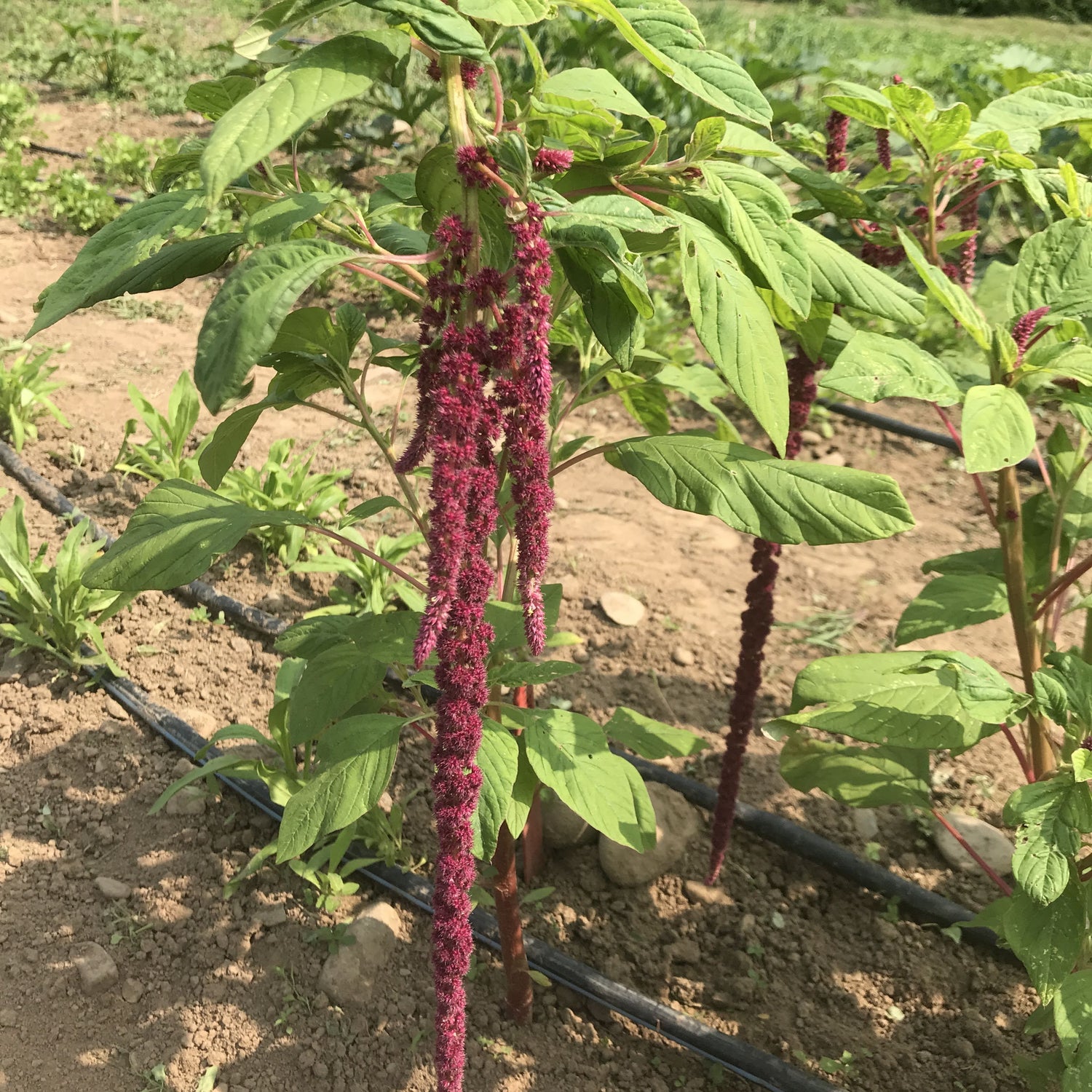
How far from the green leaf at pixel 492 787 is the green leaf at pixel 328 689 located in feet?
0.79

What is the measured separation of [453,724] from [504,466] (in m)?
0.39

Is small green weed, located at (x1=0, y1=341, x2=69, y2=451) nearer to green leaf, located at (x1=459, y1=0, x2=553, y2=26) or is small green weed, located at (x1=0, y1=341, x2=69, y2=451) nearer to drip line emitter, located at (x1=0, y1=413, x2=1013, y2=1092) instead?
drip line emitter, located at (x1=0, y1=413, x2=1013, y2=1092)

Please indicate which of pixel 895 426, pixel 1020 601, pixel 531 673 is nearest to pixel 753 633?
pixel 1020 601

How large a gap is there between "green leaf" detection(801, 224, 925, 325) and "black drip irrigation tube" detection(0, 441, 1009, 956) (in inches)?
49.9

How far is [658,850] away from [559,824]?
0.78 ft

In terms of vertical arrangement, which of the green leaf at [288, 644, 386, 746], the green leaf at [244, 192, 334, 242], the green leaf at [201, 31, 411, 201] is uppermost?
the green leaf at [201, 31, 411, 201]

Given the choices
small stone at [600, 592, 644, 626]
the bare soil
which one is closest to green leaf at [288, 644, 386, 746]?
the bare soil

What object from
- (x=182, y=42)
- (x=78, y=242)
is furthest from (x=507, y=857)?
(x=182, y=42)

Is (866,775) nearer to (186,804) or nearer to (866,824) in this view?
(866,824)

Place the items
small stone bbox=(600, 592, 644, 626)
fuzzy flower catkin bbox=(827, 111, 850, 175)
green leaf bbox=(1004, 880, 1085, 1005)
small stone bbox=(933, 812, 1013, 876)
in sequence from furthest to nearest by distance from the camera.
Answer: small stone bbox=(600, 592, 644, 626), small stone bbox=(933, 812, 1013, 876), fuzzy flower catkin bbox=(827, 111, 850, 175), green leaf bbox=(1004, 880, 1085, 1005)

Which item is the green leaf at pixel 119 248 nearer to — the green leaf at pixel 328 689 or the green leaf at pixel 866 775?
the green leaf at pixel 328 689

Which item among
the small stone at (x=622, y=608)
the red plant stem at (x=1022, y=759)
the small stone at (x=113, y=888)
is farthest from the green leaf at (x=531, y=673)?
the small stone at (x=622, y=608)

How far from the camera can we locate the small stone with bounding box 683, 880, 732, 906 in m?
2.21

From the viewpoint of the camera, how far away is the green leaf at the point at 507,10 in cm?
87
